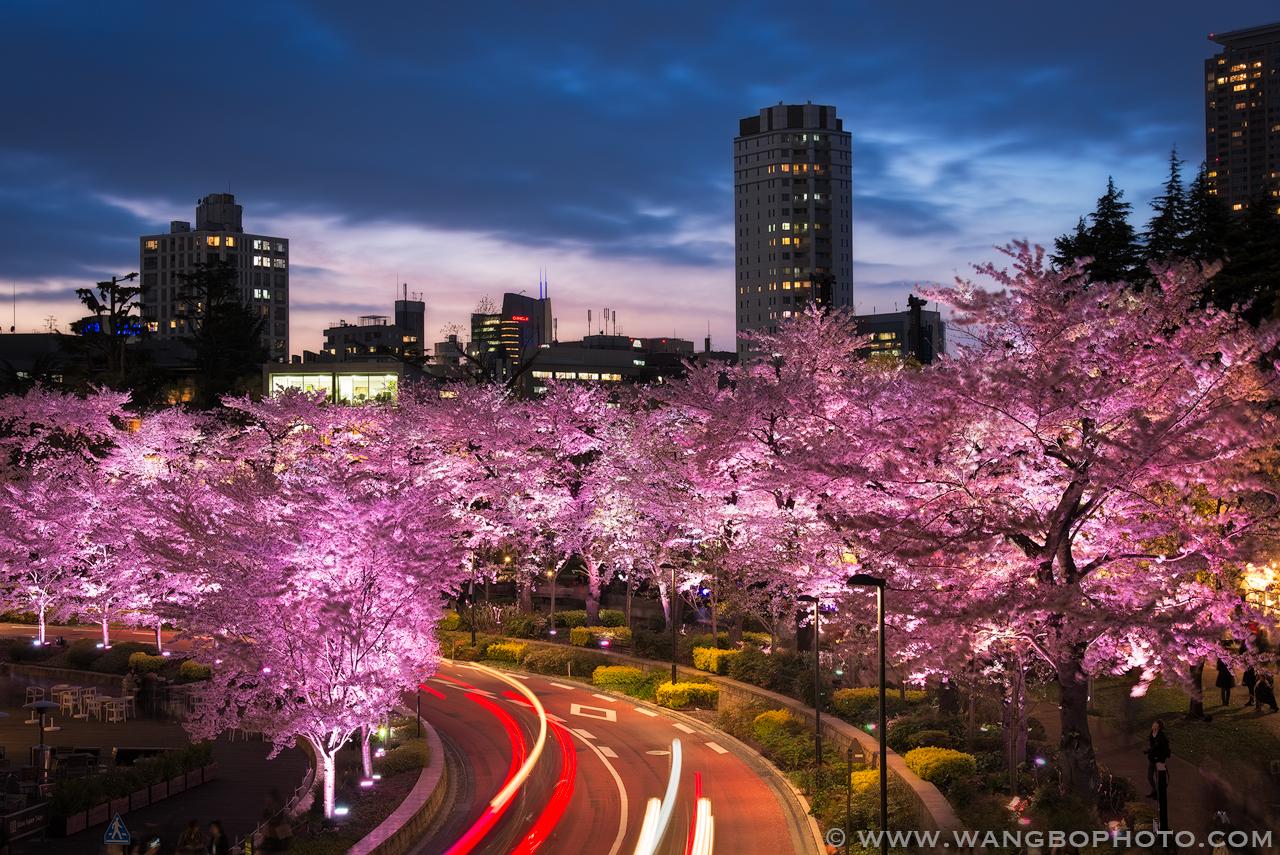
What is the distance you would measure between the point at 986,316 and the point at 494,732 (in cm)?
2018

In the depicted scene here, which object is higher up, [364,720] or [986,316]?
[986,316]

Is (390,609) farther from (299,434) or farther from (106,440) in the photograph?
(106,440)

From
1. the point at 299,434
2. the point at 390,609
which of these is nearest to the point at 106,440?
the point at 299,434

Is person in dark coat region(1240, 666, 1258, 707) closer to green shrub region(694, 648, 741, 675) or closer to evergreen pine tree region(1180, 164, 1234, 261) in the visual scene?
green shrub region(694, 648, 741, 675)

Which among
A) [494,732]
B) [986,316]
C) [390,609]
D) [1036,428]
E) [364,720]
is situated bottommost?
[494,732]

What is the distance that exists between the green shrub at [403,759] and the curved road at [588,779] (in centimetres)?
105

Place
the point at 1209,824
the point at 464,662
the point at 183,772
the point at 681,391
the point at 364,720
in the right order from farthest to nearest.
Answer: the point at 464,662, the point at 681,391, the point at 183,772, the point at 364,720, the point at 1209,824

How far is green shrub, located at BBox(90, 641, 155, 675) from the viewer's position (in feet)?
140

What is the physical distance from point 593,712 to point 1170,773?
18857 mm

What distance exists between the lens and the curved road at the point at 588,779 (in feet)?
75.8

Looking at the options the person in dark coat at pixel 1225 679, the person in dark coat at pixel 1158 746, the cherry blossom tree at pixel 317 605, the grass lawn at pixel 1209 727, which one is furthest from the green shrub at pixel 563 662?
the person in dark coat at pixel 1158 746

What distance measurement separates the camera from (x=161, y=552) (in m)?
25.3

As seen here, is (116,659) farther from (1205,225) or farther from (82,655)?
(1205,225)

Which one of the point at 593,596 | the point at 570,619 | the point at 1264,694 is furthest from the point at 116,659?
the point at 1264,694
